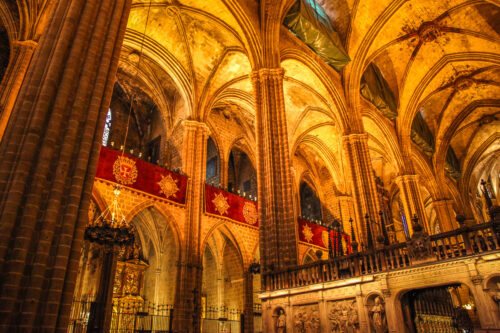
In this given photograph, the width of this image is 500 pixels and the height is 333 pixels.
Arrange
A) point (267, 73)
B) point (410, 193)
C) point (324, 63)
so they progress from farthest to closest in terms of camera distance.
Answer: point (410, 193)
point (324, 63)
point (267, 73)

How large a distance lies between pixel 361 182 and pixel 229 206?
5.27 metres

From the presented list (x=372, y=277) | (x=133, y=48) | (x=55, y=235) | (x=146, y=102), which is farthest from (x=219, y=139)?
(x=55, y=235)

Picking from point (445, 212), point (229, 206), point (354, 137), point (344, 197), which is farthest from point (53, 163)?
point (445, 212)

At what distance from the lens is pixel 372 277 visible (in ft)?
22.5

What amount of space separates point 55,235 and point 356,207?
1134 centimetres

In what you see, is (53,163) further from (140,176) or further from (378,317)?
(140,176)

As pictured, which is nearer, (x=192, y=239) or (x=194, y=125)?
(x=192, y=239)

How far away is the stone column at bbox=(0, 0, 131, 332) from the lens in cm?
433

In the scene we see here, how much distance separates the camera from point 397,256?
22.2 feet

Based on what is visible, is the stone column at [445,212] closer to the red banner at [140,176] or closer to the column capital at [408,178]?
the column capital at [408,178]

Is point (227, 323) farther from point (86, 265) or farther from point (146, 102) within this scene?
point (146, 102)

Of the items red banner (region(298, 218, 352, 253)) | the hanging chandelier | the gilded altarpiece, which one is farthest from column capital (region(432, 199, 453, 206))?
the hanging chandelier

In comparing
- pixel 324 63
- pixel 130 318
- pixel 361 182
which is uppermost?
pixel 324 63

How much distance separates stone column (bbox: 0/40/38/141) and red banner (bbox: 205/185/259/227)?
6802 mm
